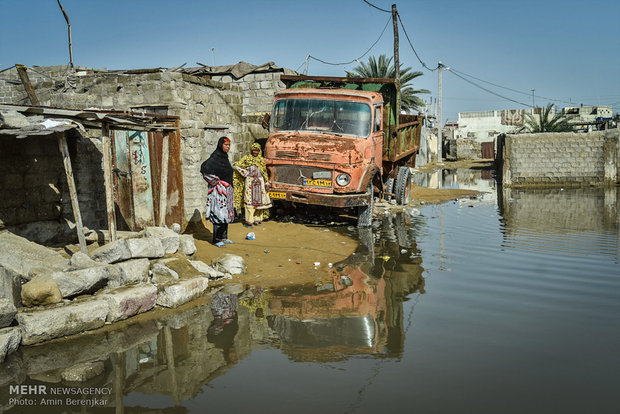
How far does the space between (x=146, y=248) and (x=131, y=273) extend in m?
0.57

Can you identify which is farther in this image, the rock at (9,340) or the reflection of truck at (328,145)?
the reflection of truck at (328,145)

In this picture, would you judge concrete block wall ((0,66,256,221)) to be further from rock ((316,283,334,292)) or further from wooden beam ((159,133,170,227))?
rock ((316,283,334,292))

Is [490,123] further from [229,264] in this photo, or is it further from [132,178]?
[229,264]

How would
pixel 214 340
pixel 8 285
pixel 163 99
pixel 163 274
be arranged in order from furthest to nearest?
pixel 163 99, pixel 163 274, pixel 8 285, pixel 214 340

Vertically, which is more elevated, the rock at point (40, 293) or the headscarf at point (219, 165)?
the headscarf at point (219, 165)

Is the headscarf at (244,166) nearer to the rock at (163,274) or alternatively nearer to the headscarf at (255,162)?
the headscarf at (255,162)

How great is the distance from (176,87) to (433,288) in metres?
5.80

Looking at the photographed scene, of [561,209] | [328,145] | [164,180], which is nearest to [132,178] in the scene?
[164,180]

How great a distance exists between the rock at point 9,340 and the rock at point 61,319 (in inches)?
4.3

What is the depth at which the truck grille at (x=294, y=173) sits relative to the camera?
31.6 ft

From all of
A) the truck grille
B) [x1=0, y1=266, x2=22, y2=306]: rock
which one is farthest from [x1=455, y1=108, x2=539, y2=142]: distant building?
[x1=0, y1=266, x2=22, y2=306]: rock

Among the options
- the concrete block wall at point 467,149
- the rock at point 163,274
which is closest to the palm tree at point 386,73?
the concrete block wall at point 467,149

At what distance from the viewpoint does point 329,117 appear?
10.1 meters

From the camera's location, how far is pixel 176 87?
903 centimetres
